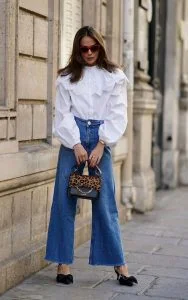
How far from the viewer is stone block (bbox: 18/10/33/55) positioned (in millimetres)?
6027

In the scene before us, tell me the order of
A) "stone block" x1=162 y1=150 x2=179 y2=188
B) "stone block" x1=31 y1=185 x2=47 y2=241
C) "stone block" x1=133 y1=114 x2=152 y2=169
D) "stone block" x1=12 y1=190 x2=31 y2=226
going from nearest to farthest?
"stone block" x1=12 y1=190 x2=31 y2=226
"stone block" x1=31 y1=185 x2=47 y2=241
"stone block" x1=133 y1=114 x2=152 y2=169
"stone block" x1=162 y1=150 x2=179 y2=188

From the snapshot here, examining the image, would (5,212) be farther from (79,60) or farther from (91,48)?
(91,48)

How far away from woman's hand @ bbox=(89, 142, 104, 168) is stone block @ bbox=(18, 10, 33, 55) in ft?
3.42

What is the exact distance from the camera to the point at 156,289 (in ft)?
19.1

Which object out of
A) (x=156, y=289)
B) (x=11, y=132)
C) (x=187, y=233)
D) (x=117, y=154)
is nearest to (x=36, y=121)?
(x=11, y=132)

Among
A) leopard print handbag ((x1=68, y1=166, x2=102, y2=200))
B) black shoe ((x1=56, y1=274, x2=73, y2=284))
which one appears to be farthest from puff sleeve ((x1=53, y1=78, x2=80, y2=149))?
black shoe ((x1=56, y1=274, x2=73, y2=284))

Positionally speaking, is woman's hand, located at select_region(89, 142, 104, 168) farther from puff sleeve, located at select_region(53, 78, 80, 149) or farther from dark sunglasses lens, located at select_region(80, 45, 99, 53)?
dark sunglasses lens, located at select_region(80, 45, 99, 53)

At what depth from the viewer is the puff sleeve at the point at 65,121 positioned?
18.4ft

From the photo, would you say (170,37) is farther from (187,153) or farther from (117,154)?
(117,154)

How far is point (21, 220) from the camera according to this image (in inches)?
236

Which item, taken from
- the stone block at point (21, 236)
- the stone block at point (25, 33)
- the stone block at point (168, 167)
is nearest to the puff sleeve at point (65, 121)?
the stone block at point (25, 33)

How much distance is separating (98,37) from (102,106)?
1.67 feet

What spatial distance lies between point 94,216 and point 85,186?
0.34m

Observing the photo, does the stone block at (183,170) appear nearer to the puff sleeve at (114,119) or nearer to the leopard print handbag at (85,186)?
the puff sleeve at (114,119)
